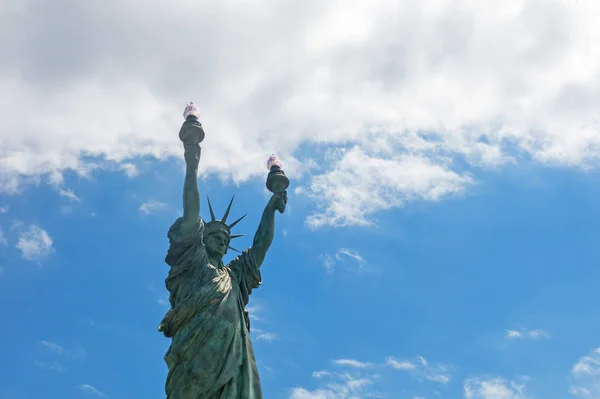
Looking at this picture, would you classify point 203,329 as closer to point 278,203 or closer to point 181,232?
point 181,232

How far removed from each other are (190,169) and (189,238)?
Answer: 1191 millimetres

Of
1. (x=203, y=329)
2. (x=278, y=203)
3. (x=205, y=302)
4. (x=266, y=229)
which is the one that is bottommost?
(x=203, y=329)

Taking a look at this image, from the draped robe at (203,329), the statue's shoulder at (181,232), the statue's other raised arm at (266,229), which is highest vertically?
the statue's other raised arm at (266,229)

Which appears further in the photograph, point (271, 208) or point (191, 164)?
point (271, 208)

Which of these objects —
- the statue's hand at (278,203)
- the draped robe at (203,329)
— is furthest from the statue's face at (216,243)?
the statue's hand at (278,203)

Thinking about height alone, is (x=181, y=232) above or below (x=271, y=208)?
below

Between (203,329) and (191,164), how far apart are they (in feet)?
9.45

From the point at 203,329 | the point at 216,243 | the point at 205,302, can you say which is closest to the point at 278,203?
the point at 216,243

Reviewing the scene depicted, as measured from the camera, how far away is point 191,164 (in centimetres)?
1491

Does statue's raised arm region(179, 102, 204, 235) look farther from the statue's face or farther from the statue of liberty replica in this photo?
the statue's face

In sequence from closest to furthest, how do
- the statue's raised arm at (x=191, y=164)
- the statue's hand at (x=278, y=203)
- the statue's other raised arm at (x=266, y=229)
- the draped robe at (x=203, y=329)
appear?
the draped robe at (x=203, y=329) → the statue's raised arm at (x=191, y=164) → the statue's other raised arm at (x=266, y=229) → the statue's hand at (x=278, y=203)

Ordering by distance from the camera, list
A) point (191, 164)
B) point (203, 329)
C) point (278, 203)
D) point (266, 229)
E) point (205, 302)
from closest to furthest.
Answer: point (203, 329) → point (205, 302) → point (191, 164) → point (266, 229) → point (278, 203)

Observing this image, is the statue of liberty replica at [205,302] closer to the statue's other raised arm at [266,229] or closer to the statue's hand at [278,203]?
the statue's other raised arm at [266,229]

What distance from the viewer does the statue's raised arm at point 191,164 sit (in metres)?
14.6
